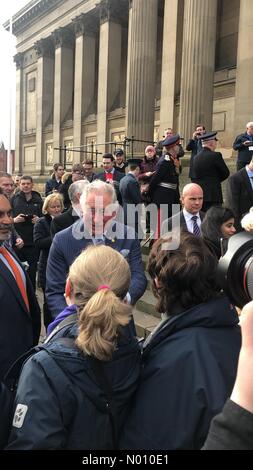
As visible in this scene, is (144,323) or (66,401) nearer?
(66,401)

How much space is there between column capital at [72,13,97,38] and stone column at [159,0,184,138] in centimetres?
965

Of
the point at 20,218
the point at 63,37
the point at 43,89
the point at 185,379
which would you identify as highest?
the point at 63,37

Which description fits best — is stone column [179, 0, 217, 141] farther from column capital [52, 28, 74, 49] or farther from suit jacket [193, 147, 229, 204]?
column capital [52, 28, 74, 49]

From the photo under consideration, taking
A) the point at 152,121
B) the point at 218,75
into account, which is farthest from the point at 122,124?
the point at 218,75

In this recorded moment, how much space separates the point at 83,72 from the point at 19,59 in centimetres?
1078

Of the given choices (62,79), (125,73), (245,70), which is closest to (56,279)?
(245,70)

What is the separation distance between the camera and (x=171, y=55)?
1798 cm

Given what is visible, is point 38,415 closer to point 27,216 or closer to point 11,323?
point 11,323

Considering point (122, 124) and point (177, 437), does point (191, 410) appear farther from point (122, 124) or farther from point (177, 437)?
point (122, 124)

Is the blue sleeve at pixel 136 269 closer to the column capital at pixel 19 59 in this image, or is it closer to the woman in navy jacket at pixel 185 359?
the woman in navy jacket at pixel 185 359

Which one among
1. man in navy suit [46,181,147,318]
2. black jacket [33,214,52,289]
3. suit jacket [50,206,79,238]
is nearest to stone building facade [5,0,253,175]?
black jacket [33,214,52,289]

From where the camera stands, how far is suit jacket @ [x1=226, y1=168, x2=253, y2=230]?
5.96 m

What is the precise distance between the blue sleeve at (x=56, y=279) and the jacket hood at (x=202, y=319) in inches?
72.5

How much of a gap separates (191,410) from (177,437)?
0.10 metres
